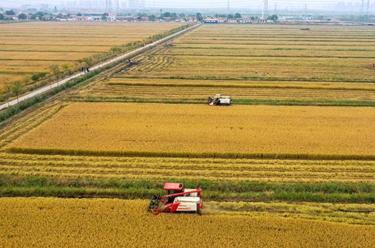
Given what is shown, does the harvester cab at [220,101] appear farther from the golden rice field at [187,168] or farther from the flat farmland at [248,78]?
the golden rice field at [187,168]

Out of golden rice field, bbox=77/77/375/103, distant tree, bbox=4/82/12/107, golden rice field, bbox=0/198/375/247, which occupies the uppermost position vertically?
distant tree, bbox=4/82/12/107

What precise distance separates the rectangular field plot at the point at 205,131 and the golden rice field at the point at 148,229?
5.84 metres

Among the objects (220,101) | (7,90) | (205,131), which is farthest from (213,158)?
(7,90)

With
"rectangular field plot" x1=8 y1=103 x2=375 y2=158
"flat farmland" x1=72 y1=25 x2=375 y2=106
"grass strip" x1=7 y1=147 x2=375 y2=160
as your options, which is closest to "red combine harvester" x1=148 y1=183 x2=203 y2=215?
"grass strip" x1=7 y1=147 x2=375 y2=160

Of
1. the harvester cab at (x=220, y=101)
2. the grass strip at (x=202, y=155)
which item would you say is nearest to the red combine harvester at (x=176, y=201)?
the grass strip at (x=202, y=155)

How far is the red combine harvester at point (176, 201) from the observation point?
13984 millimetres

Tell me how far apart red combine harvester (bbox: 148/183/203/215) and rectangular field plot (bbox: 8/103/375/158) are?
495cm

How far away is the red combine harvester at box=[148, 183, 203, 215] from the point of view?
14.0 meters

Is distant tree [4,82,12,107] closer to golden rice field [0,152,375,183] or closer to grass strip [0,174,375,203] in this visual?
golden rice field [0,152,375,183]

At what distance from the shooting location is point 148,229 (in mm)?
12961

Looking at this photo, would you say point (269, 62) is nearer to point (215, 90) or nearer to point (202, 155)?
point (215, 90)

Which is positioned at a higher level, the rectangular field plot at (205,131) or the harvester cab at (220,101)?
the harvester cab at (220,101)

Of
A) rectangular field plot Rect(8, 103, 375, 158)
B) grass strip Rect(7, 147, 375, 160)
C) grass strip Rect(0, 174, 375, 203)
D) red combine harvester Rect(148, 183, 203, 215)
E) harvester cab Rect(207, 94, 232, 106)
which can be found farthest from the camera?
harvester cab Rect(207, 94, 232, 106)

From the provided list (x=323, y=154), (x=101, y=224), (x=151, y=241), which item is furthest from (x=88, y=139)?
(x=323, y=154)
